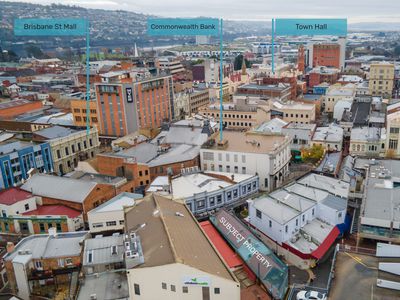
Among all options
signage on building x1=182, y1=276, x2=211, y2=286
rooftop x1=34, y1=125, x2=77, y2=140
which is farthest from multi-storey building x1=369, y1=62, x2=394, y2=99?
signage on building x1=182, y1=276, x2=211, y2=286

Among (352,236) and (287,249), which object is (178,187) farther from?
(352,236)

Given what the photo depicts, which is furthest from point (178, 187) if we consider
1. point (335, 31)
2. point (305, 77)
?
point (305, 77)

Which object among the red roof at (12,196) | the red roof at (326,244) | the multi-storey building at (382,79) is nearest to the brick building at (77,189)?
the red roof at (12,196)

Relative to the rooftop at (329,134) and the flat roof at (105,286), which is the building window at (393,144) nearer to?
the rooftop at (329,134)

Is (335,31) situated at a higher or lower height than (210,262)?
higher

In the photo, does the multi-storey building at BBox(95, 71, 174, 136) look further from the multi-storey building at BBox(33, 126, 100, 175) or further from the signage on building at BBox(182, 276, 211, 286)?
the signage on building at BBox(182, 276, 211, 286)

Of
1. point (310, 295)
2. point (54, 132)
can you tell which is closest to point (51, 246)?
point (310, 295)
